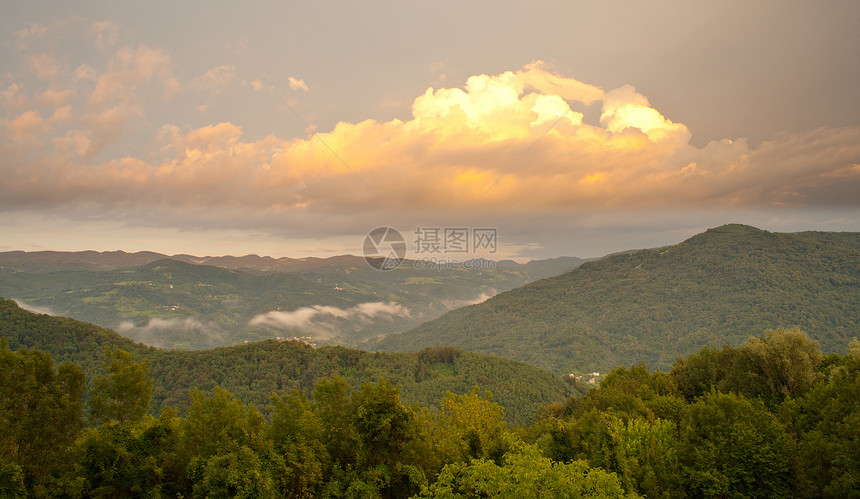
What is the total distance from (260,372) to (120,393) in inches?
6779

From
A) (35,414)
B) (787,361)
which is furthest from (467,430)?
(787,361)

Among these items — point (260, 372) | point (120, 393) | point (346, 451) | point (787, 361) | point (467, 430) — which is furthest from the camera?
point (260, 372)

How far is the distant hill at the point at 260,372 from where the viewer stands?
172 m

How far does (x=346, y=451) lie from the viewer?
27203mm

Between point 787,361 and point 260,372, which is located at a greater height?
point 787,361

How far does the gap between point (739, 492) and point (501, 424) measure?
18163 millimetres

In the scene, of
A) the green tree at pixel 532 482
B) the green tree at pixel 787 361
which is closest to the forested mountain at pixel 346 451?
the green tree at pixel 532 482

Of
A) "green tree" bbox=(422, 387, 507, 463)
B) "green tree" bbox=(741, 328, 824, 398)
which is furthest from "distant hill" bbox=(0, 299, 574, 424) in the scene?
"green tree" bbox=(422, 387, 507, 463)

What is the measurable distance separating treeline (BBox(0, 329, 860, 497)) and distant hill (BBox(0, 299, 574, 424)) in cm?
14514

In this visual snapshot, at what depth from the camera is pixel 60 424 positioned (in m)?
Answer: 28.2

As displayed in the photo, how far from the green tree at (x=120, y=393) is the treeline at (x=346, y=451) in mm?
108

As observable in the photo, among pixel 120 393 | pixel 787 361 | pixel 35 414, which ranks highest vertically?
pixel 120 393

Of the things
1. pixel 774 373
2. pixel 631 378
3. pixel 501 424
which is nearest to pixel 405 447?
pixel 501 424

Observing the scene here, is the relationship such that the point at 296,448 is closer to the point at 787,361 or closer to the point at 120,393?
the point at 120,393
